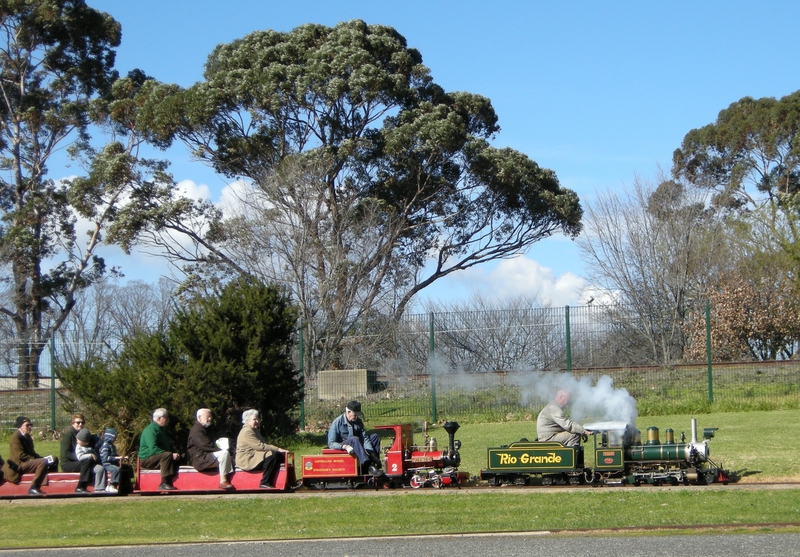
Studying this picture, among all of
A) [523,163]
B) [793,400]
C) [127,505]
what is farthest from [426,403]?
[523,163]

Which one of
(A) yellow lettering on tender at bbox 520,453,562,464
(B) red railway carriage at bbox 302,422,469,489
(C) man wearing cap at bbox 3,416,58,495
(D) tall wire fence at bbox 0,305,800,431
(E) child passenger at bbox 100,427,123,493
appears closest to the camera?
(A) yellow lettering on tender at bbox 520,453,562,464

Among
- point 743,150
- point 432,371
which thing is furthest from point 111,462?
point 743,150

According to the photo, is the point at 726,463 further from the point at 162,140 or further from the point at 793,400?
the point at 162,140

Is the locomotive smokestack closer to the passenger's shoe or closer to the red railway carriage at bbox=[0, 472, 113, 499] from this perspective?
the passenger's shoe

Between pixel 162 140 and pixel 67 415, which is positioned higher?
pixel 162 140

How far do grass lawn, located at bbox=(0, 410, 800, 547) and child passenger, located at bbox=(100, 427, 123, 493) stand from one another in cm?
38

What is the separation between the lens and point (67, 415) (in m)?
23.4

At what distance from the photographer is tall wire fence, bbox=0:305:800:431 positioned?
22.0 m

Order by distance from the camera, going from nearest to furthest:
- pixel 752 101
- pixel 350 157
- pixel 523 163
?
pixel 350 157 < pixel 523 163 < pixel 752 101

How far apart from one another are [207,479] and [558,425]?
548 centimetres

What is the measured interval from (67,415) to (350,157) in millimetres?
16955

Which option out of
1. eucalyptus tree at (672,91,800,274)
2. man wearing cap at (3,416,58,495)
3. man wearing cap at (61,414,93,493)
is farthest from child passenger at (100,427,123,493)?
eucalyptus tree at (672,91,800,274)

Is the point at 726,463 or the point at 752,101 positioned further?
the point at 752,101

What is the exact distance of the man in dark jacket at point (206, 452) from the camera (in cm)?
1400
